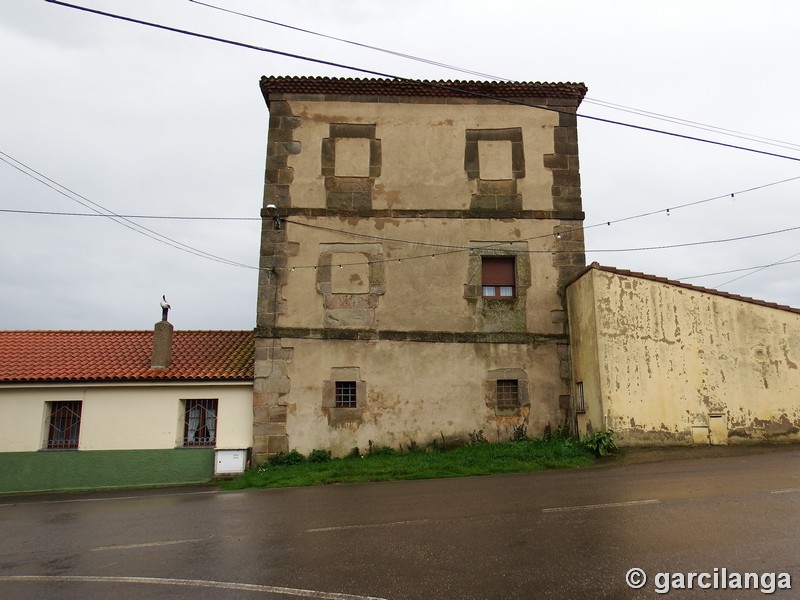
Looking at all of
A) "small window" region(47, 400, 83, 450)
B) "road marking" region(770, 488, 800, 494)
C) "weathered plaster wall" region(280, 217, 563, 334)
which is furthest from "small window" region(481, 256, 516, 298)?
"small window" region(47, 400, 83, 450)

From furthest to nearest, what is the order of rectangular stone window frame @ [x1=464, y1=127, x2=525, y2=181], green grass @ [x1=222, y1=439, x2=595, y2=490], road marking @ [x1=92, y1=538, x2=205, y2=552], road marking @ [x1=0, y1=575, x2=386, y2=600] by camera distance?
rectangular stone window frame @ [x1=464, y1=127, x2=525, y2=181], green grass @ [x1=222, y1=439, x2=595, y2=490], road marking @ [x1=92, y1=538, x2=205, y2=552], road marking @ [x1=0, y1=575, x2=386, y2=600]

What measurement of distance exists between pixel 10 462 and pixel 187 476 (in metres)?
4.41

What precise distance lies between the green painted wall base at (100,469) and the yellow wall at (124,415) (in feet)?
0.75

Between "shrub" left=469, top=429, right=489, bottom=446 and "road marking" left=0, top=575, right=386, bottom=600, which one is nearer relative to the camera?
"road marking" left=0, top=575, right=386, bottom=600

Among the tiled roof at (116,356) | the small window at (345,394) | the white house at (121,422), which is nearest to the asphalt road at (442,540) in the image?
the white house at (121,422)

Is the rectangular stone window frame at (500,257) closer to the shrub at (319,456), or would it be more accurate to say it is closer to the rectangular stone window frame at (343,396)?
the rectangular stone window frame at (343,396)

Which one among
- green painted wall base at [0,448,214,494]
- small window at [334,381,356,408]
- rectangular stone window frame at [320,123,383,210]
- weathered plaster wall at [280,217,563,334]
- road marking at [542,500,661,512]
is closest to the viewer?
road marking at [542,500,661,512]

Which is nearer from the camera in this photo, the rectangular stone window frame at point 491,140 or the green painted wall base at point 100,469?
the green painted wall base at point 100,469

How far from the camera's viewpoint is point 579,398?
571 inches

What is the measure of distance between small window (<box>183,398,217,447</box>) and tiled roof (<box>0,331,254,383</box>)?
747 millimetres

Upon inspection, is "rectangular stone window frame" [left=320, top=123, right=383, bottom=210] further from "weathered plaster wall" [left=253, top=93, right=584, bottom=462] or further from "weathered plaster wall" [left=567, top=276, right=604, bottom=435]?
"weathered plaster wall" [left=567, top=276, right=604, bottom=435]

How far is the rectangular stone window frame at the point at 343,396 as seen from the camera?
14.6 m

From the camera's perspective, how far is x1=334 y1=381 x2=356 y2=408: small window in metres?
14.7

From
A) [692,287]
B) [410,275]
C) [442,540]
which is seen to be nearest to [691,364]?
[692,287]
